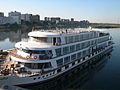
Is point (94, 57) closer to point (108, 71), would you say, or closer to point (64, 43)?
point (108, 71)

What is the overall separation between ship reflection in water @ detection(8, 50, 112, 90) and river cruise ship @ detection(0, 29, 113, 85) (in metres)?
0.83

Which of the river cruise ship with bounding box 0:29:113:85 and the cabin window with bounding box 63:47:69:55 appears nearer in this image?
the river cruise ship with bounding box 0:29:113:85

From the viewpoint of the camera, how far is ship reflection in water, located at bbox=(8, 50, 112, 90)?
30434 mm

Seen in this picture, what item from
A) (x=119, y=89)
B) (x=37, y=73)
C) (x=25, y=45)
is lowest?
(x=119, y=89)

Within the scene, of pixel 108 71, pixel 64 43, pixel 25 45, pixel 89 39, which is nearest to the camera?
pixel 25 45

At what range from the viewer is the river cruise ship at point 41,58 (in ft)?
93.5

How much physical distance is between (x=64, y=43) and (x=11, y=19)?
531 feet

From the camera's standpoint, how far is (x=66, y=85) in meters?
32.5

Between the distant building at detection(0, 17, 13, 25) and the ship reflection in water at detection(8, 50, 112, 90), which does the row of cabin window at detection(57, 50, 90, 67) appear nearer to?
the ship reflection in water at detection(8, 50, 112, 90)

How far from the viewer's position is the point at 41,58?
99.2 feet

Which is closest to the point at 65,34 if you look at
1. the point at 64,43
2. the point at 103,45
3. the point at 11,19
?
the point at 64,43

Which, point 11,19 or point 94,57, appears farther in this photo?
point 11,19

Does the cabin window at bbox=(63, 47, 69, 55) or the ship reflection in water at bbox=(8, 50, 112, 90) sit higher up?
the cabin window at bbox=(63, 47, 69, 55)

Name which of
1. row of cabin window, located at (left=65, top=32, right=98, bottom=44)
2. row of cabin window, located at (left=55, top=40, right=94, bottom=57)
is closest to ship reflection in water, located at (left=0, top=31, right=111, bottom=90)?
row of cabin window, located at (left=55, top=40, right=94, bottom=57)
